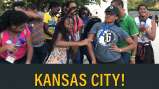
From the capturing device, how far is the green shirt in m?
3.59

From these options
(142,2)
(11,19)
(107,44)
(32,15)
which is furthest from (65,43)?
(142,2)

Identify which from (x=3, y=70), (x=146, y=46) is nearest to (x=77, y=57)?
(x=3, y=70)

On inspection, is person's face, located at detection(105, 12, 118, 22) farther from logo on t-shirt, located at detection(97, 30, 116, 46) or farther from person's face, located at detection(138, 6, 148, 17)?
person's face, located at detection(138, 6, 148, 17)

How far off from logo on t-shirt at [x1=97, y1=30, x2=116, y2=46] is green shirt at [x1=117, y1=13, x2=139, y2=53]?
0.68 m

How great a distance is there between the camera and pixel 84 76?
238 cm

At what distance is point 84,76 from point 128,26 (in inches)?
66.5

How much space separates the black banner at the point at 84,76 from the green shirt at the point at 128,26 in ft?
4.12

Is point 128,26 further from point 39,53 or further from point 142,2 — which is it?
point 142,2

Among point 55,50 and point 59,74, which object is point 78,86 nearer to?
point 59,74

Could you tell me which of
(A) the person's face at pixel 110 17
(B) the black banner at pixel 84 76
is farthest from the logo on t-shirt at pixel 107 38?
(B) the black banner at pixel 84 76

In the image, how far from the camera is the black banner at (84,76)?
2381 mm

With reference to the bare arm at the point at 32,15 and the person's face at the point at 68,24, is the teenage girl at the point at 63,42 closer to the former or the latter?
the person's face at the point at 68,24

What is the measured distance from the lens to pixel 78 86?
2.38m

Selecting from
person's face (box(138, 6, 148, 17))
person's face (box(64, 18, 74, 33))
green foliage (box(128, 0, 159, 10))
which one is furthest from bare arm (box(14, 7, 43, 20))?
green foliage (box(128, 0, 159, 10))
